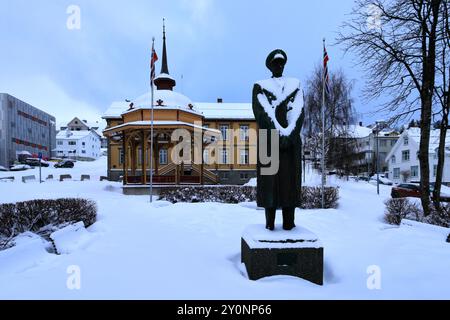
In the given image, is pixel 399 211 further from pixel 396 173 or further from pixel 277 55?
pixel 396 173

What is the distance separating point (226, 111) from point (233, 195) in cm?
2367

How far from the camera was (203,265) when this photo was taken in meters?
4.80

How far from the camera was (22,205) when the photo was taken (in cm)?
798

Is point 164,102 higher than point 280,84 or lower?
higher

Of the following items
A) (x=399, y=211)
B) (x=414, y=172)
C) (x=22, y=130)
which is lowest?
(x=414, y=172)

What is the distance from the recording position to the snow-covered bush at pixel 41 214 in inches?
297

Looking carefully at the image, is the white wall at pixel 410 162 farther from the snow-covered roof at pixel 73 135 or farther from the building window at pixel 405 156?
the snow-covered roof at pixel 73 135

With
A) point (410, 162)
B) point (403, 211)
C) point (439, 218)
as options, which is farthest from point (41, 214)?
point (410, 162)

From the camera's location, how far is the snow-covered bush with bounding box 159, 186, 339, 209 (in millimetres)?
13508

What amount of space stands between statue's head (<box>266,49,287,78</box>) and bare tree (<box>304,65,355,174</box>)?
19.8m

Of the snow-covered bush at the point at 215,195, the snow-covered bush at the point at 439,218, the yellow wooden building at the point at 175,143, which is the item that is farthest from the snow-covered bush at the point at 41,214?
the snow-covered bush at the point at 439,218

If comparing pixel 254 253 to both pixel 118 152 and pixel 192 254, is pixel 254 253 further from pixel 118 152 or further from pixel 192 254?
pixel 118 152
